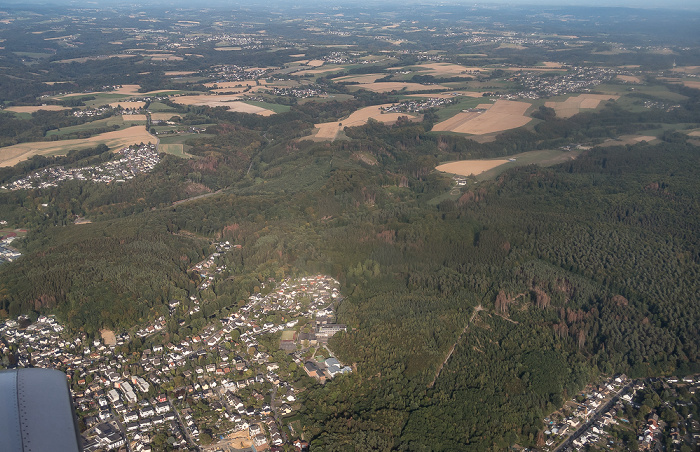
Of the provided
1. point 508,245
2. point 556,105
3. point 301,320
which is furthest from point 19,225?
point 556,105

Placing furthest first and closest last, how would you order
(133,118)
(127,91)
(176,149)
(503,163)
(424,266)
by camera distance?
(127,91), (133,118), (176,149), (503,163), (424,266)

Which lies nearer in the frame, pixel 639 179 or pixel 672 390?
pixel 672 390

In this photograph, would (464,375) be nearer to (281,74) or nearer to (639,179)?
(639,179)

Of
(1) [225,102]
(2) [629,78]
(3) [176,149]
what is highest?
(2) [629,78]

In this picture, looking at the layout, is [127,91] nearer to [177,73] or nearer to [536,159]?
[177,73]

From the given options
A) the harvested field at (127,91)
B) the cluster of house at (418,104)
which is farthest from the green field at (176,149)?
Answer: the harvested field at (127,91)

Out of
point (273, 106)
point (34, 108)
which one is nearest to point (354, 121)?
point (273, 106)
